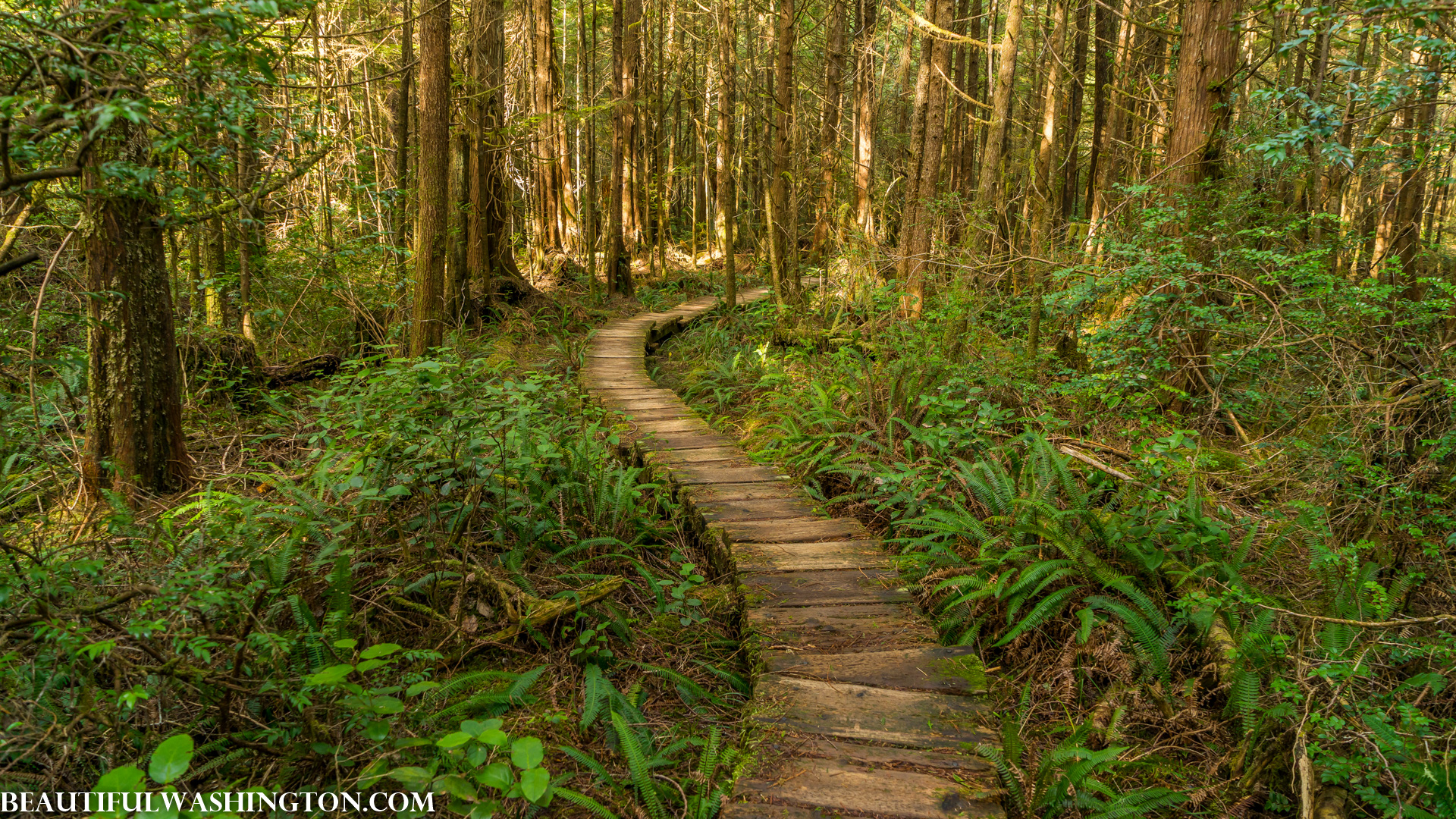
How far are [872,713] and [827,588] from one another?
106 centimetres

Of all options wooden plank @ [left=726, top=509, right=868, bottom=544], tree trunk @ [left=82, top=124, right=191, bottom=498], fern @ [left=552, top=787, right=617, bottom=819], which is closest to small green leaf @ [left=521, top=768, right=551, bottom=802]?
fern @ [left=552, top=787, right=617, bottom=819]

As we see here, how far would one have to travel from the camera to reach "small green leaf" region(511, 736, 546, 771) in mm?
2105

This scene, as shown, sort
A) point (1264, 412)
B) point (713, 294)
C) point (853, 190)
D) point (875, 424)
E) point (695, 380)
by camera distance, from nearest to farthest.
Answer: point (1264, 412)
point (875, 424)
point (695, 380)
point (713, 294)
point (853, 190)

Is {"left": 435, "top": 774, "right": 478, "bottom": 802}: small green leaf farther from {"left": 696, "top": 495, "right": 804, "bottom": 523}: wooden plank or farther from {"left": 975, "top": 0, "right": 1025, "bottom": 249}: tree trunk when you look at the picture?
{"left": 975, "top": 0, "right": 1025, "bottom": 249}: tree trunk

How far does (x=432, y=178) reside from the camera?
7699mm

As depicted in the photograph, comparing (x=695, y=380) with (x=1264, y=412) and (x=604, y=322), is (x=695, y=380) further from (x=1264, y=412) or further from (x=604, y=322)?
(x=1264, y=412)

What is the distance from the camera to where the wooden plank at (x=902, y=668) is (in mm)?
3287

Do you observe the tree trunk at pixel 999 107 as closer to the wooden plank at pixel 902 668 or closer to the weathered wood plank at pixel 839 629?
the weathered wood plank at pixel 839 629

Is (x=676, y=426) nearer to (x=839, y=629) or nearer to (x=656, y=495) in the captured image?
(x=656, y=495)

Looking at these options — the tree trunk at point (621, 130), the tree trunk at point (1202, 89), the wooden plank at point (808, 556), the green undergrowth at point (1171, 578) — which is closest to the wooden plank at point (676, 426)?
the green undergrowth at point (1171, 578)

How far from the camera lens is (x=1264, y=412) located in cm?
573

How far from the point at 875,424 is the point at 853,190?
15.0m

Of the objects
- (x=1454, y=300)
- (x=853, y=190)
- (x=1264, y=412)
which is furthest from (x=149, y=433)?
(x=853, y=190)

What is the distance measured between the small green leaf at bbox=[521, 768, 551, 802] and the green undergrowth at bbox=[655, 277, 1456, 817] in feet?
5.53
